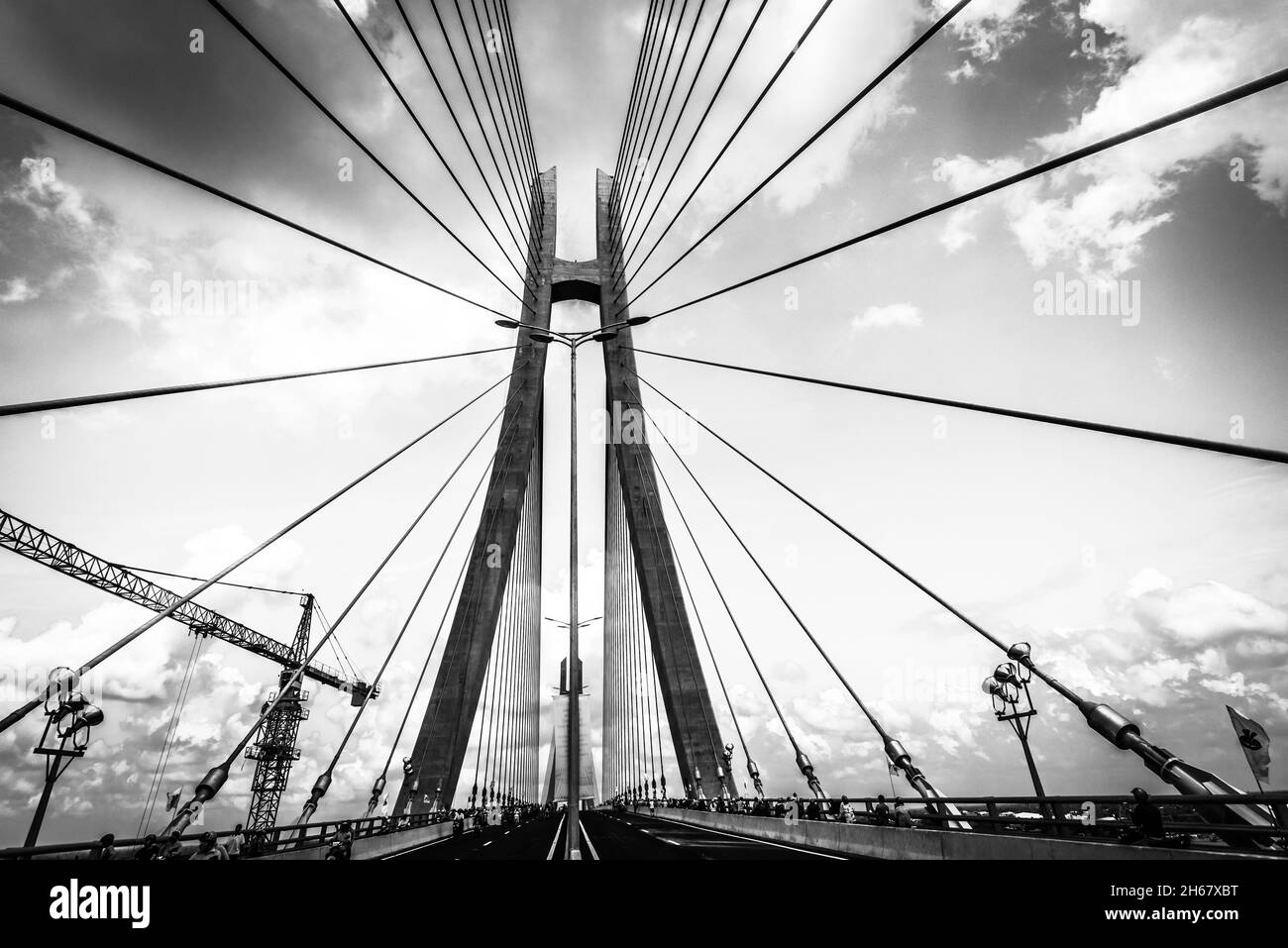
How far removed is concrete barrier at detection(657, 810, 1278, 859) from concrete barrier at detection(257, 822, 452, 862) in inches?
448

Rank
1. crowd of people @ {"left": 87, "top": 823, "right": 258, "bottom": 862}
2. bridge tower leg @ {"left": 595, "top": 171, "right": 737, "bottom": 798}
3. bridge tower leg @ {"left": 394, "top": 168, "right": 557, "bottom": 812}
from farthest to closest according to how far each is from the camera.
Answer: bridge tower leg @ {"left": 595, "top": 171, "right": 737, "bottom": 798}
bridge tower leg @ {"left": 394, "top": 168, "right": 557, "bottom": 812}
crowd of people @ {"left": 87, "top": 823, "right": 258, "bottom": 862}

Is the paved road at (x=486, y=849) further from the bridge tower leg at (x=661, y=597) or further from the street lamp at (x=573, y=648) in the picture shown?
the bridge tower leg at (x=661, y=597)

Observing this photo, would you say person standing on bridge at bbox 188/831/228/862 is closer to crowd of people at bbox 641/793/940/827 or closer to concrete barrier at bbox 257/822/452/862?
concrete barrier at bbox 257/822/452/862

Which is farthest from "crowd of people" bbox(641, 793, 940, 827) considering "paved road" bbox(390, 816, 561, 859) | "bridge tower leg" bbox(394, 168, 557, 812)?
"bridge tower leg" bbox(394, 168, 557, 812)

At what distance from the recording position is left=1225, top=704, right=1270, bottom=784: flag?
11281 millimetres

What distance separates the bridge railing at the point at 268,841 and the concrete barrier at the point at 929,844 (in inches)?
451

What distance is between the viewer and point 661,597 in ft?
104

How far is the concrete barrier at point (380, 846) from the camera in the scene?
14.8 metres
